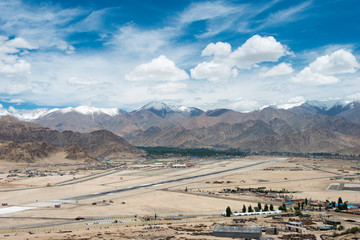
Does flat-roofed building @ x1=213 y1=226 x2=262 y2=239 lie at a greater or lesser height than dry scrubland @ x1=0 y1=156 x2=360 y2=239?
greater

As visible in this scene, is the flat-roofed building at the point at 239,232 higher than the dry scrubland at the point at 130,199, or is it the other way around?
the flat-roofed building at the point at 239,232

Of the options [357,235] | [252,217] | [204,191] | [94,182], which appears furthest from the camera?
[94,182]

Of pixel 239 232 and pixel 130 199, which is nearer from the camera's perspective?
pixel 239 232

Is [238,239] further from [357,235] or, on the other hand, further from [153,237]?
[357,235]

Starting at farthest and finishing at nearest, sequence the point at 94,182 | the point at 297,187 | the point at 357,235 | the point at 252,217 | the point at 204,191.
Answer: the point at 94,182
the point at 297,187
the point at 204,191
the point at 252,217
the point at 357,235

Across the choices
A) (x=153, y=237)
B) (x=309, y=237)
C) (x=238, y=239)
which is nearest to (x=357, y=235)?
(x=309, y=237)

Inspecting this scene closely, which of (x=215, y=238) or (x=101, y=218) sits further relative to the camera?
(x=101, y=218)

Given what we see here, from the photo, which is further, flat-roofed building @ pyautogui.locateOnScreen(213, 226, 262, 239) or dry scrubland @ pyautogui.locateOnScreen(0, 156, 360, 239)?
dry scrubland @ pyautogui.locateOnScreen(0, 156, 360, 239)

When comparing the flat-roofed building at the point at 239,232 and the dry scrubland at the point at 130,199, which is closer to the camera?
the flat-roofed building at the point at 239,232

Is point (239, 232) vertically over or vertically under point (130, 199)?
over
